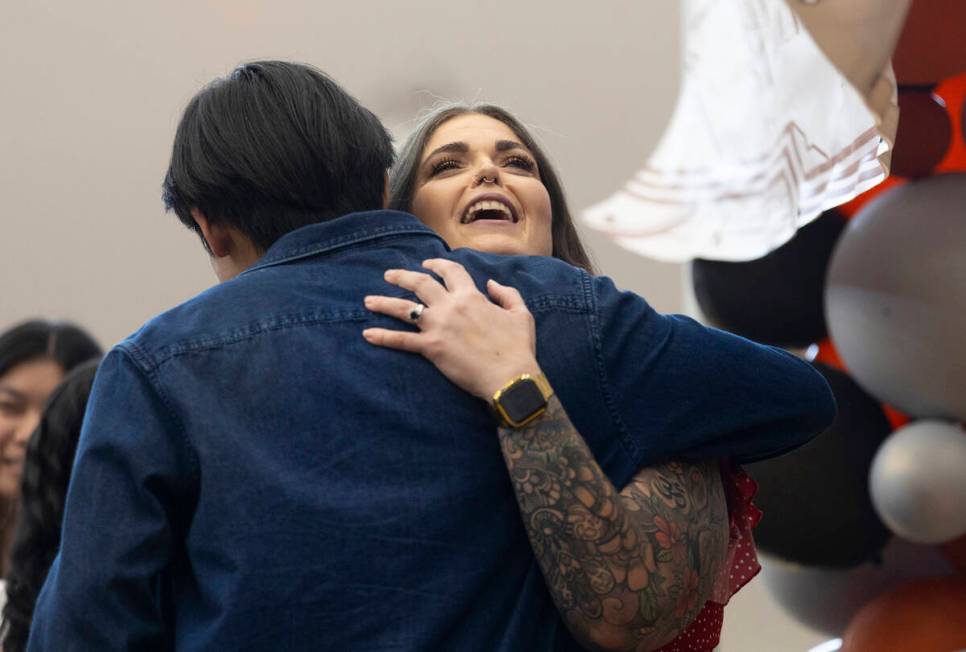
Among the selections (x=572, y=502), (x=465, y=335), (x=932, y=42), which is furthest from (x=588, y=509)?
(x=932, y=42)

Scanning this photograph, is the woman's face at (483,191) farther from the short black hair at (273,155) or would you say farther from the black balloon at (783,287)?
the black balloon at (783,287)

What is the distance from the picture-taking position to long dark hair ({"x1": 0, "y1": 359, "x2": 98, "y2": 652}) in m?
1.83

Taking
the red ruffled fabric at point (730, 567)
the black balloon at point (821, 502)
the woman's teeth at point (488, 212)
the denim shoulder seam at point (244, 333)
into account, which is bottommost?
the black balloon at point (821, 502)

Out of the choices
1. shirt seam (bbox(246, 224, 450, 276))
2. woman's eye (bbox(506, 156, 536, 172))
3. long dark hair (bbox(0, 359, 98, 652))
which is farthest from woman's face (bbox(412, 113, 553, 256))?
long dark hair (bbox(0, 359, 98, 652))

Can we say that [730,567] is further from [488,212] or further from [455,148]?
[455,148]

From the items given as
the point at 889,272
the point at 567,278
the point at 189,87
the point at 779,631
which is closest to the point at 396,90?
the point at 189,87

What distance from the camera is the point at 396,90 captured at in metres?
4.07

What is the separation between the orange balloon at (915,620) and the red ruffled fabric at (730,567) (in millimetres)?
947

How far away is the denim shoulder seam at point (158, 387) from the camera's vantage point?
109 cm

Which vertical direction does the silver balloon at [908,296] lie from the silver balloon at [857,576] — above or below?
above

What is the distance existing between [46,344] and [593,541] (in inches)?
67.6

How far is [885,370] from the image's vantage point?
2.14 meters

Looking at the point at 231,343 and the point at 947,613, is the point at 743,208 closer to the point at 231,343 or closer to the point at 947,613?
the point at 947,613

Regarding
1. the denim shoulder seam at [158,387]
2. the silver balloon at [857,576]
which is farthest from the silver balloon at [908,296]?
the denim shoulder seam at [158,387]
